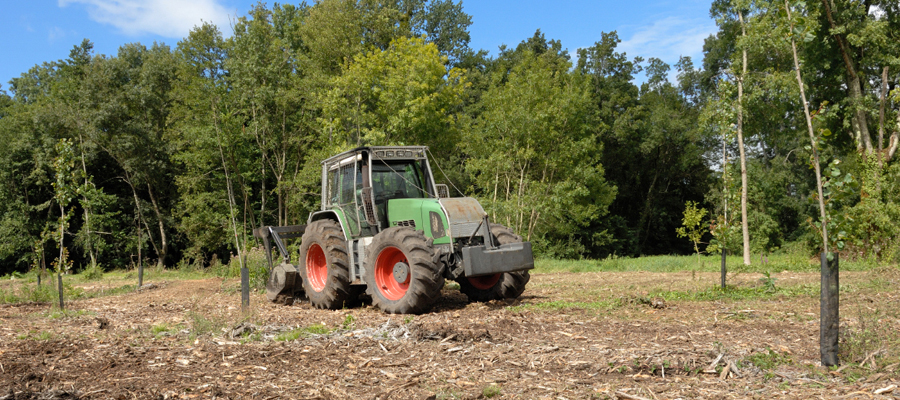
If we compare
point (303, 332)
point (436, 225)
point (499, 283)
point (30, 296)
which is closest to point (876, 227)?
point (499, 283)

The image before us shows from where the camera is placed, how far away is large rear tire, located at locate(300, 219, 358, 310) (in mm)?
9867

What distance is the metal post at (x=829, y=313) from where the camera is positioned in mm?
5145

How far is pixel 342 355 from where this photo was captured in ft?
20.5

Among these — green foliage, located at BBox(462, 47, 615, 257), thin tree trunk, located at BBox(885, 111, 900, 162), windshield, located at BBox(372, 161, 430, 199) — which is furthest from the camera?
green foliage, located at BBox(462, 47, 615, 257)

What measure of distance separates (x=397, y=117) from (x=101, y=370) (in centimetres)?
2073

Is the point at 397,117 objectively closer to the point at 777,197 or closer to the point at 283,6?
the point at 283,6

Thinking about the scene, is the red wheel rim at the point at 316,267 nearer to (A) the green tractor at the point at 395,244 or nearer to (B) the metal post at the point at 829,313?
(A) the green tractor at the point at 395,244

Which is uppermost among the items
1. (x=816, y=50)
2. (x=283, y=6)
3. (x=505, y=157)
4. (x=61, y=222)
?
(x=283, y=6)

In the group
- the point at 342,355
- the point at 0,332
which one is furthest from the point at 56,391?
the point at 0,332

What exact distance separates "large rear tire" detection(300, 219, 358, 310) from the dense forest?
34.3 ft

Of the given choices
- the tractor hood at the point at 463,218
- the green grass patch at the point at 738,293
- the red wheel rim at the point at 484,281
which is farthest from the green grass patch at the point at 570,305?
the tractor hood at the point at 463,218

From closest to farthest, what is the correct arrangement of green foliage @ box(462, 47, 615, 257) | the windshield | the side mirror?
the windshield < the side mirror < green foliage @ box(462, 47, 615, 257)

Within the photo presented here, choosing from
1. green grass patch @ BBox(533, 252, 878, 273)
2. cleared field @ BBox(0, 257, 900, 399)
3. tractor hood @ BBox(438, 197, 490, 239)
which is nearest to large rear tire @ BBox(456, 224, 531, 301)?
cleared field @ BBox(0, 257, 900, 399)

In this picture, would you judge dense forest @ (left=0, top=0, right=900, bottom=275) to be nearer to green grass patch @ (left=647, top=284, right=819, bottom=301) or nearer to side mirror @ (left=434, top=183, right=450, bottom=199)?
green grass patch @ (left=647, top=284, right=819, bottom=301)
